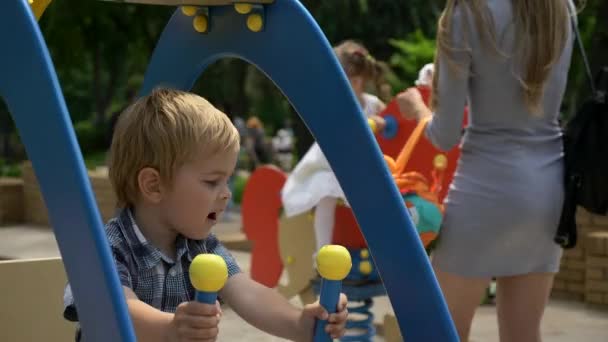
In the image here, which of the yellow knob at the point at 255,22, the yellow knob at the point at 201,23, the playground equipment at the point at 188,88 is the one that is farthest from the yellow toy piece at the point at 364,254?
the yellow knob at the point at 255,22

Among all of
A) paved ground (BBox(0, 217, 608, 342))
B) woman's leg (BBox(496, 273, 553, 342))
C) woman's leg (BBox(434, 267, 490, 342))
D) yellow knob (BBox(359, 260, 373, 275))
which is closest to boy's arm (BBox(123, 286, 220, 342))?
woman's leg (BBox(434, 267, 490, 342))

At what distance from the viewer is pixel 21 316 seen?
97.3 inches

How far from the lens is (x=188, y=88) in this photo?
2432 millimetres

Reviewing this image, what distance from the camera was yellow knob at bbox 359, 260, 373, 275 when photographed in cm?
405

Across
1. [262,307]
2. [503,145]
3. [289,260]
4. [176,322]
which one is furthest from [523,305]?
[289,260]

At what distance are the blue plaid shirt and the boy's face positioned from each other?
7 cm

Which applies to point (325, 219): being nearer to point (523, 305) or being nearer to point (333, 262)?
point (523, 305)

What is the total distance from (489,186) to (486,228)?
0.36 feet

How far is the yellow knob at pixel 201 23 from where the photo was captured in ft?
7.51

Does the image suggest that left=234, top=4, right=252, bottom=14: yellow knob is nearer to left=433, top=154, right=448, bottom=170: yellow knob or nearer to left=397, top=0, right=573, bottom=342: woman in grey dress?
left=397, top=0, right=573, bottom=342: woman in grey dress

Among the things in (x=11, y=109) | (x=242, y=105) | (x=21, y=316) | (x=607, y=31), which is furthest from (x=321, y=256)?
(x=242, y=105)

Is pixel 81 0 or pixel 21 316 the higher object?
pixel 21 316

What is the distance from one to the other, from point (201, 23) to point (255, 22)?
198mm

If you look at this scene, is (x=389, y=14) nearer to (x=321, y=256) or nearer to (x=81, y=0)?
(x=81, y=0)
